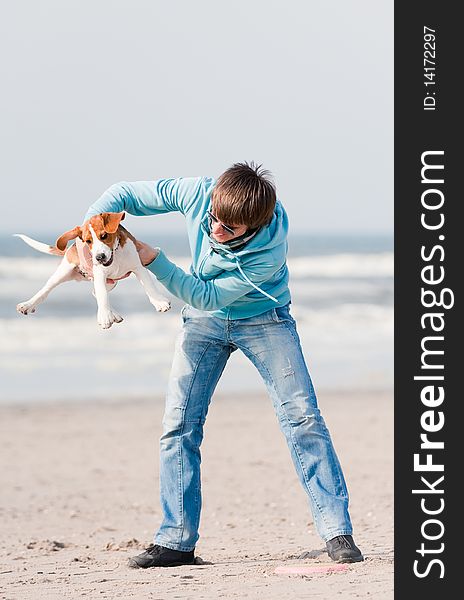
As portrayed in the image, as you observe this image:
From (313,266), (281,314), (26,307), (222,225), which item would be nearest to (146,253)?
(222,225)

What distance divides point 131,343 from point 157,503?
26.5ft

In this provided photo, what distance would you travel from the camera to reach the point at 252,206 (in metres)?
4.64

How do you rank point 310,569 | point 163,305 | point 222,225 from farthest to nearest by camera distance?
1. point 310,569
2. point 222,225
3. point 163,305

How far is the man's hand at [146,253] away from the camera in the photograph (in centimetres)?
470

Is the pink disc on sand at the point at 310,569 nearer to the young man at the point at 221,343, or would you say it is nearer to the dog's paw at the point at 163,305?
the young man at the point at 221,343

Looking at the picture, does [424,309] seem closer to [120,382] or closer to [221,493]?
[221,493]

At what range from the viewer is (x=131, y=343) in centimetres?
1567

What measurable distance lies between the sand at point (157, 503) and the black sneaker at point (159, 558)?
0.26ft

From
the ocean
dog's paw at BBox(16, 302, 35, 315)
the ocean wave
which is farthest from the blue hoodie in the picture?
the ocean wave

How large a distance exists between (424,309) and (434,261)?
23cm

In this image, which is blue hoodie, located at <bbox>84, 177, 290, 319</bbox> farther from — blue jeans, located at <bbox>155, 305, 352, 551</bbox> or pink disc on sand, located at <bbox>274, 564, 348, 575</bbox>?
pink disc on sand, located at <bbox>274, 564, 348, 575</bbox>

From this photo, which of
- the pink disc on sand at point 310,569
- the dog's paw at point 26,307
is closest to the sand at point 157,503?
the pink disc on sand at point 310,569

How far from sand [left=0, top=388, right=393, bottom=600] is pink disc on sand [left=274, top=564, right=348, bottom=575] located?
1.3 inches

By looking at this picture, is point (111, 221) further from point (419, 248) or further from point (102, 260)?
point (419, 248)
